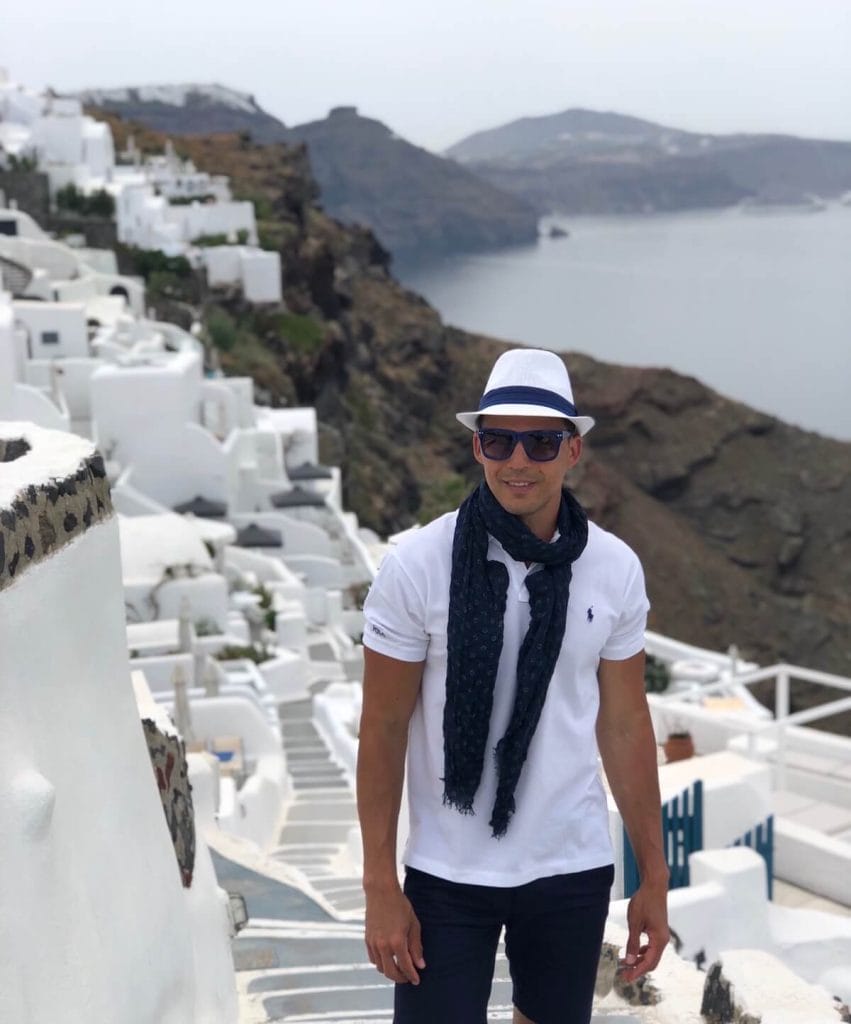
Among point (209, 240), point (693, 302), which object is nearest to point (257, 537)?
point (209, 240)

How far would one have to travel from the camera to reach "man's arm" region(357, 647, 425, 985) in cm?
242

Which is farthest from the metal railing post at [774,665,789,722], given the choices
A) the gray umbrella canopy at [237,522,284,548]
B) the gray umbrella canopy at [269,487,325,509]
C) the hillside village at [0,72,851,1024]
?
the gray umbrella canopy at [269,487,325,509]

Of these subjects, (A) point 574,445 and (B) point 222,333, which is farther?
(B) point 222,333

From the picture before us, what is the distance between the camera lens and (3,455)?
10.1 feet

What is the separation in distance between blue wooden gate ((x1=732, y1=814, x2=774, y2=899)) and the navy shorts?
14.5ft

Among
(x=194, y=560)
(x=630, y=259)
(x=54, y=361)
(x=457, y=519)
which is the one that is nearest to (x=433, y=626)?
(x=457, y=519)

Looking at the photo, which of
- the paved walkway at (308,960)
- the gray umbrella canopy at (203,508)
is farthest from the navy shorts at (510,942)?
the gray umbrella canopy at (203,508)

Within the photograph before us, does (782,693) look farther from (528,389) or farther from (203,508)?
(203,508)

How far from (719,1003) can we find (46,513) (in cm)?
205

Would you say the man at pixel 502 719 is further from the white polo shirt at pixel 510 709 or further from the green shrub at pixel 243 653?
the green shrub at pixel 243 653

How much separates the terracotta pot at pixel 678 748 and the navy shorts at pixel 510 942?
555 centimetres

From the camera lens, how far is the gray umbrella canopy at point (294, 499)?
26.5 meters

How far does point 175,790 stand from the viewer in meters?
3.83

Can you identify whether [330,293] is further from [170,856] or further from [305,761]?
[170,856]
